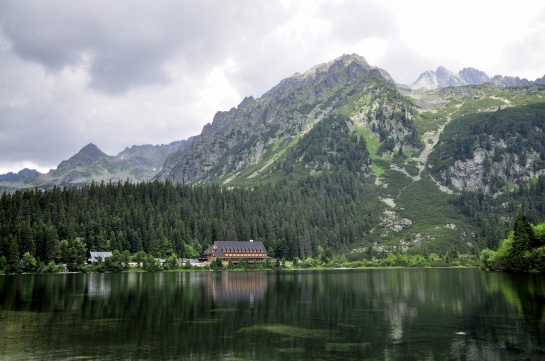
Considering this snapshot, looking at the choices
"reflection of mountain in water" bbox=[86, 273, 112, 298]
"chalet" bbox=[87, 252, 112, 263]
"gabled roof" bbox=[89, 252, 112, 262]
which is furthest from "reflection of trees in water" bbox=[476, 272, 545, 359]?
"gabled roof" bbox=[89, 252, 112, 262]

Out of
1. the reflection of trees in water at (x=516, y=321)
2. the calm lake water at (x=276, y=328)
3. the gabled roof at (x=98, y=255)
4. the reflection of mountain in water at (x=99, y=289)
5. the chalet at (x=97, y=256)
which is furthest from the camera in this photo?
the gabled roof at (x=98, y=255)

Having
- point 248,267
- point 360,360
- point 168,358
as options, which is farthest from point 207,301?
point 248,267

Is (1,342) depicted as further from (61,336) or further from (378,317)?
(378,317)

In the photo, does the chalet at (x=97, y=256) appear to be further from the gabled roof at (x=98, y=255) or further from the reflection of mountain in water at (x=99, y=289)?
the reflection of mountain in water at (x=99, y=289)

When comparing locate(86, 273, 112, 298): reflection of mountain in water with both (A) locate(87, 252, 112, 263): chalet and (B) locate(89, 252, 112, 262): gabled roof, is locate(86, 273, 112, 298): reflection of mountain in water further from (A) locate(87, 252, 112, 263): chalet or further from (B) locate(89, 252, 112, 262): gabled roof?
(B) locate(89, 252, 112, 262): gabled roof

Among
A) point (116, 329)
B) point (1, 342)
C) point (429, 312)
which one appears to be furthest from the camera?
point (429, 312)

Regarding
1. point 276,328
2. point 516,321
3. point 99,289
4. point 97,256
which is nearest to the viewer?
point 276,328

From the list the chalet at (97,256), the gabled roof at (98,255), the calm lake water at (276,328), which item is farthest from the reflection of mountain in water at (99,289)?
the gabled roof at (98,255)

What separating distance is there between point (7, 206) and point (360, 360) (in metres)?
192

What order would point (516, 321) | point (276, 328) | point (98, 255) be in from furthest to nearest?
point (98, 255)
point (516, 321)
point (276, 328)

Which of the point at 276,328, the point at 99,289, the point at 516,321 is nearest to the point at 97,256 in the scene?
the point at 99,289

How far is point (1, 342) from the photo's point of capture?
32594 millimetres

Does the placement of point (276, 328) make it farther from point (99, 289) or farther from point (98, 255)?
point (98, 255)

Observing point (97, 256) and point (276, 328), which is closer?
point (276, 328)
